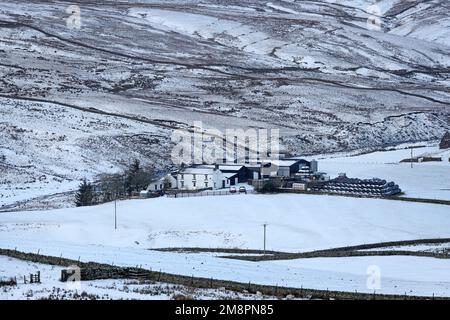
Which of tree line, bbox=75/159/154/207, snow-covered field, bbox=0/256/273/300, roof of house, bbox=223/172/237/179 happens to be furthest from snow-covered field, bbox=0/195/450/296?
roof of house, bbox=223/172/237/179

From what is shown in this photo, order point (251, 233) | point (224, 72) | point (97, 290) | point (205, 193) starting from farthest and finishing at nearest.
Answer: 1. point (224, 72)
2. point (205, 193)
3. point (251, 233)
4. point (97, 290)

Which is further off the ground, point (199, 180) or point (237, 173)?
point (237, 173)

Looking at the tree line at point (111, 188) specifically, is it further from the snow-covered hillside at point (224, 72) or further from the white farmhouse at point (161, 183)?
the snow-covered hillside at point (224, 72)

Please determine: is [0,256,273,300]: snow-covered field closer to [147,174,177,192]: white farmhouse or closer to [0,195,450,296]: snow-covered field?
[0,195,450,296]: snow-covered field

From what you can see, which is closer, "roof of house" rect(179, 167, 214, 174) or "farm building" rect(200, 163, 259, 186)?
"roof of house" rect(179, 167, 214, 174)

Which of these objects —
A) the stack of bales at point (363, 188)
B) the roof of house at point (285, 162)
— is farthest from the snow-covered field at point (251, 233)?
the roof of house at point (285, 162)

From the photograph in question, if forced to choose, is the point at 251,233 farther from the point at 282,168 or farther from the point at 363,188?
the point at 282,168

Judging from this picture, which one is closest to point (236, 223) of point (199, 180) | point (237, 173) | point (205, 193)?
point (205, 193)
